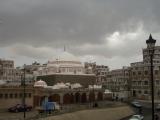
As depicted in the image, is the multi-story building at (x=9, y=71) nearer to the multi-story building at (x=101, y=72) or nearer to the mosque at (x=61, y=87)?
the multi-story building at (x=101, y=72)

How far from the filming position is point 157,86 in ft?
357

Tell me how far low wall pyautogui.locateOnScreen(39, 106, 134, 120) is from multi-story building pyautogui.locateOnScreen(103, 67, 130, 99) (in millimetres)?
45744

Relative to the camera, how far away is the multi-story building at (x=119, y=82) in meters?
123

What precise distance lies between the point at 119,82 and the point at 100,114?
73.4 meters

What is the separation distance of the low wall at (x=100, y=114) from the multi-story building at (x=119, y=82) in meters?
45.7

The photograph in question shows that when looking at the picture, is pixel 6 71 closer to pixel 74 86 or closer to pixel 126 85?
pixel 126 85

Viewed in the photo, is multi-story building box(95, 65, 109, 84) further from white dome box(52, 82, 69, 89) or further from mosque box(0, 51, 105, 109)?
white dome box(52, 82, 69, 89)

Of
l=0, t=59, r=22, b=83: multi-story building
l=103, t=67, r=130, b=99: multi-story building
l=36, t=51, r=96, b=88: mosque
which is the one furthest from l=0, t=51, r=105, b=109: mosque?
l=0, t=59, r=22, b=83: multi-story building

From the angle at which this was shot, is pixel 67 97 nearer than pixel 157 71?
Yes

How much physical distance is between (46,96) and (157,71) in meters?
45.3

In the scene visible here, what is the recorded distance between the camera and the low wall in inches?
2062

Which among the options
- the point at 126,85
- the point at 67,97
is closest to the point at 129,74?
the point at 126,85

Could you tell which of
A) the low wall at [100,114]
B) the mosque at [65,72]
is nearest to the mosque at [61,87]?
the mosque at [65,72]

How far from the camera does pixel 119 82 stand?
446ft
